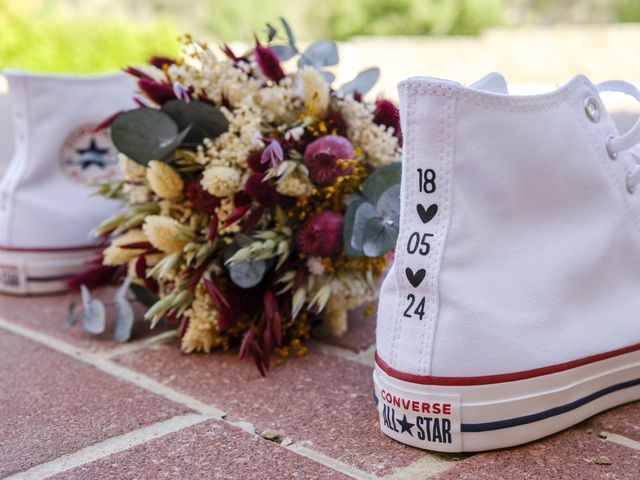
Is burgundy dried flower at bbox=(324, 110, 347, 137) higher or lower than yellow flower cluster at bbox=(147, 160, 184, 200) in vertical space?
higher

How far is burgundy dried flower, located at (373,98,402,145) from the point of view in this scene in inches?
58.7

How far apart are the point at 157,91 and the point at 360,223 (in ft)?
1.51

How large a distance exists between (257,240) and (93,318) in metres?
0.42

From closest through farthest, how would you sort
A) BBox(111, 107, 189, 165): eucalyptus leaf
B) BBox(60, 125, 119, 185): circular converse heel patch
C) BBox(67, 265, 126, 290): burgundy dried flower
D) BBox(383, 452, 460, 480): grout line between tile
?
1. BBox(383, 452, 460, 480): grout line between tile
2. BBox(111, 107, 189, 165): eucalyptus leaf
3. BBox(67, 265, 126, 290): burgundy dried flower
4. BBox(60, 125, 119, 185): circular converse heel patch

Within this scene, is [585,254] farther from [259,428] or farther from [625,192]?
[259,428]

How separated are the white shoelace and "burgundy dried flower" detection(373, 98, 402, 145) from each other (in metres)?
0.42

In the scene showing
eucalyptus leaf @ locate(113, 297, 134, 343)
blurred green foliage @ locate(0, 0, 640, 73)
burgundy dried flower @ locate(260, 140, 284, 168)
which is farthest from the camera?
blurred green foliage @ locate(0, 0, 640, 73)

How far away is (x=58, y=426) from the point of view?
1.11m

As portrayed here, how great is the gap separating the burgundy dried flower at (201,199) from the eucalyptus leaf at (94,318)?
335 mm

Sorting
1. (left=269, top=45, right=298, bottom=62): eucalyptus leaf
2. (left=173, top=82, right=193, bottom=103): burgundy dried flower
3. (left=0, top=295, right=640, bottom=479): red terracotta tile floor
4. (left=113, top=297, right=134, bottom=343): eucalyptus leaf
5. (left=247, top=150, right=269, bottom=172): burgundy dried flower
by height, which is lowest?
(left=0, top=295, right=640, bottom=479): red terracotta tile floor

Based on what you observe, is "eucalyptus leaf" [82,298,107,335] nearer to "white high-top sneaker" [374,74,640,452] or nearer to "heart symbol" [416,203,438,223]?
"white high-top sneaker" [374,74,640,452]

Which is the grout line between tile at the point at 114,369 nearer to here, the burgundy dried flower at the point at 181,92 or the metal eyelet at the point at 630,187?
the burgundy dried flower at the point at 181,92

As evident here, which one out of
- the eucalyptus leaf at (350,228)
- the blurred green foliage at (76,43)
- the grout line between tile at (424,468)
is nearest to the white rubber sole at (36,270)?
the eucalyptus leaf at (350,228)

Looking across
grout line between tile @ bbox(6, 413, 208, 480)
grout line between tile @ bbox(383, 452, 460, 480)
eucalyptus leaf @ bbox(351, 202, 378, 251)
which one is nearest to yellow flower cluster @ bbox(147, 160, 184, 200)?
eucalyptus leaf @ bbox(351, 202, 378, 251)
